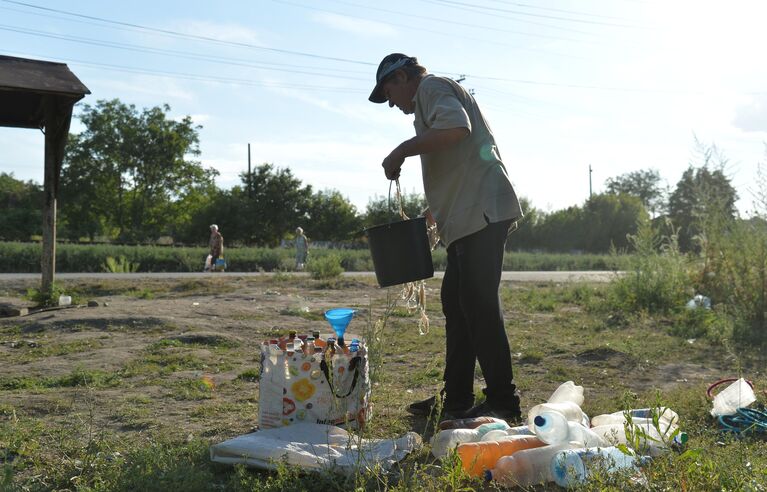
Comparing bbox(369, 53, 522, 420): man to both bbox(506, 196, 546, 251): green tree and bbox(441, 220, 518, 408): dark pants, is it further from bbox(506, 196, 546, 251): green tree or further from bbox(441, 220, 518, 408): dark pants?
bbox(506, 196, 546, 251): green tree

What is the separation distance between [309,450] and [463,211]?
1480 millimetres

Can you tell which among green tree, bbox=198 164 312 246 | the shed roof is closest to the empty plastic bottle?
the shed roof

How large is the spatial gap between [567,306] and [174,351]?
7.15 metres

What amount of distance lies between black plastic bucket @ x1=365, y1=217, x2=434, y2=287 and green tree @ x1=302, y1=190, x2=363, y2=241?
150 feet

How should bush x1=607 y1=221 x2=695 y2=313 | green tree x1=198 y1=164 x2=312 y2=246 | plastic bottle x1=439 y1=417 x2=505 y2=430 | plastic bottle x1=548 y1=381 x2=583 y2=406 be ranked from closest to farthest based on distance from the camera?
plastic bottle x1=439 y1=417 x2=505 y2=430 → plastic bottle x1=548 y1=381 x2=583 y2=406 → bush x1=607 y1=221 x2=695 y2=313 → green tree x1=198 y1=164 x2=312 y2=246

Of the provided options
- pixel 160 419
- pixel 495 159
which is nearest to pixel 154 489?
pixel 160 419

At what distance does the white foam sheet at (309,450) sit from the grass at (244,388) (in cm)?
6

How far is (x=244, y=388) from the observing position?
15.1ft

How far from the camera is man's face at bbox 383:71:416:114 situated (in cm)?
380

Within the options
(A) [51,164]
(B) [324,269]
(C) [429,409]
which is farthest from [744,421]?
(B) [324,269]

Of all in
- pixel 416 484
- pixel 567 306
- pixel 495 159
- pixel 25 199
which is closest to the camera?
pixel 416 484

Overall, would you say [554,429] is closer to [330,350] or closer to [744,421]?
[330,350]

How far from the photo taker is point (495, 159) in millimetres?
3664

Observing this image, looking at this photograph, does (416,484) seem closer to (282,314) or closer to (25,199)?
(282,314)
